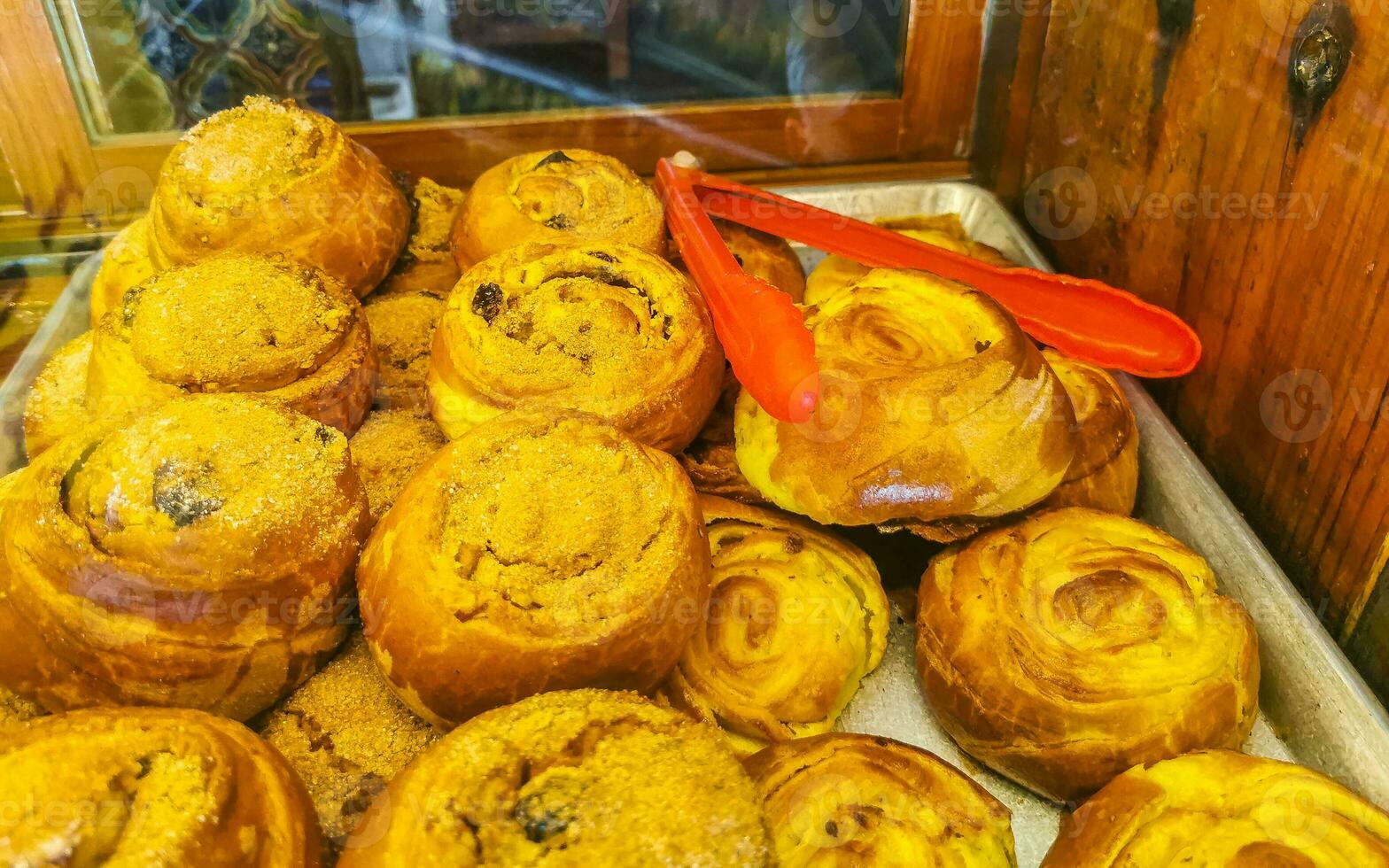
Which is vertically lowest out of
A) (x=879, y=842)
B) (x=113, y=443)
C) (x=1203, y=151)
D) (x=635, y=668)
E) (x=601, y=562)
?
(x=879, y=842)

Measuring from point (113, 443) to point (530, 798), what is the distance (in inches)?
30.3

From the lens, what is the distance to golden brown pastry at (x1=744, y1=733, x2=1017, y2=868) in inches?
45.4

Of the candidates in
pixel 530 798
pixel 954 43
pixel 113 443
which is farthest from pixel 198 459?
pixel 954 43

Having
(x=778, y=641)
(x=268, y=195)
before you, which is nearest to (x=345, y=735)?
(x=778, y=641)

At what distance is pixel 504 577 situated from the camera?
1198 millimetres

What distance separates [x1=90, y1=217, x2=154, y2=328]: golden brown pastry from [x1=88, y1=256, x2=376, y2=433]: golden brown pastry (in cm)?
35

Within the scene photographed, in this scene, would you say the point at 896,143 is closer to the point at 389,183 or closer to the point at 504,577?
the point at 389,183

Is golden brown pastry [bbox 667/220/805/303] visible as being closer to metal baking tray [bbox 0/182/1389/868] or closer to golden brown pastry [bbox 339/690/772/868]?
metal baking tray [bbox 0/182/1389/868]

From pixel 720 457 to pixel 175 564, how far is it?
890mm

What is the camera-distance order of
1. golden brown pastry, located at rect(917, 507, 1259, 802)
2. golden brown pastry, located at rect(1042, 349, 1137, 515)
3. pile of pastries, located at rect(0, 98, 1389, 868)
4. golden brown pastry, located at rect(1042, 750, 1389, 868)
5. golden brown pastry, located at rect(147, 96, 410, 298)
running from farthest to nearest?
golden brown pastry, located at rect(147, 96, 410, 298) → golden brown pastry, located at rect(1042, 349, 1137, 515) → golden brown pastry, located at rect(917, 507, 1259, 802) → golden brown pastry, located at rect(1042, 750, 1389, 868) → pile of pastries, located at rect(0, 98, 1389, 868)

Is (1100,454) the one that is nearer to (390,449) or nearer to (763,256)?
(763,256)

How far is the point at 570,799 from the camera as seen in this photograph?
96 centimetres

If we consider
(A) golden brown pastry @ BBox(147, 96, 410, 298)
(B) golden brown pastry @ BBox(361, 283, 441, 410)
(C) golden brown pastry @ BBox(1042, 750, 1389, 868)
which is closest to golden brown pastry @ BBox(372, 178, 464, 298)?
(B) golden brown pastry @ BBox(361, 283, 441, 410)

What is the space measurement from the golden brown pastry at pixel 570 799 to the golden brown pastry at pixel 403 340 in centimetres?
83
